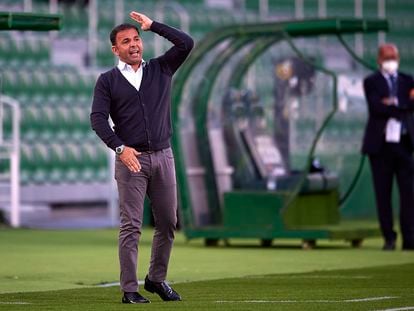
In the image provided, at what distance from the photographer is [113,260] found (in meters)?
13.7

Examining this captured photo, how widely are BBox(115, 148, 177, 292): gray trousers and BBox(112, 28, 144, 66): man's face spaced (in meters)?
0.65

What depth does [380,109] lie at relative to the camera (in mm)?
15156

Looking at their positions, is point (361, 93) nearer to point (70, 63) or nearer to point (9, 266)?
point (9, 266)

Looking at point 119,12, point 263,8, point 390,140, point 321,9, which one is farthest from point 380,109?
point 321,9

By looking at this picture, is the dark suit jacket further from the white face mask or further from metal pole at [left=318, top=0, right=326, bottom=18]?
metal pole at [left=318, top=0, right=326, bottom=18]

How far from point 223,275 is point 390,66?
14.6 ft

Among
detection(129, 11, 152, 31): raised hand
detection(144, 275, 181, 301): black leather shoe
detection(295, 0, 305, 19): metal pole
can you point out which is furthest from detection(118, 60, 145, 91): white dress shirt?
detection(295, 0, 305, 19): metal pole

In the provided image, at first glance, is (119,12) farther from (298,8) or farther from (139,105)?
(139,105)

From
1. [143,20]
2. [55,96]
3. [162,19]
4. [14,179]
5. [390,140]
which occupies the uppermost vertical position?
[162,19]

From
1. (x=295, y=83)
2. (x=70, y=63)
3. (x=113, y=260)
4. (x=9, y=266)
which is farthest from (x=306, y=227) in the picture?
(x=70, y=63)

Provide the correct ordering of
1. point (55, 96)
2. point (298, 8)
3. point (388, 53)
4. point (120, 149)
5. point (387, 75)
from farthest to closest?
1. point (298, 8)
2. point (55, 96)
3. point (387, 75)
4. point (388, 53)
5. point (120, 149)

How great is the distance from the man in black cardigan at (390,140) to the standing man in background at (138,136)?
6291 millimetres

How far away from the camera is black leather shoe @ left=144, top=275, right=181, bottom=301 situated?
9.20m

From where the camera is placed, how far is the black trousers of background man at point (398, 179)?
1527 centimetres
